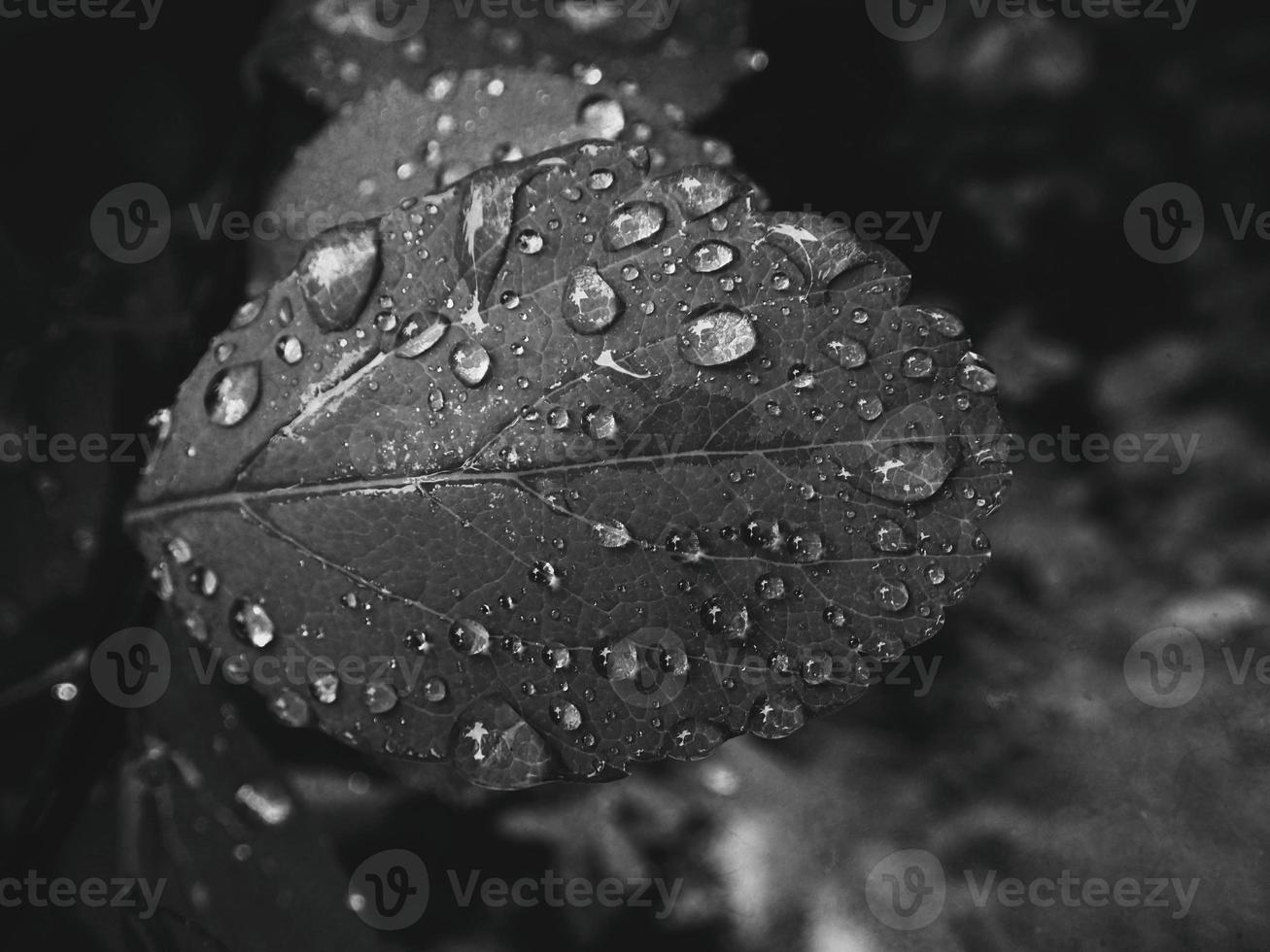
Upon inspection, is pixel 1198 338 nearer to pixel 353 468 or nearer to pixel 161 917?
pixel 353 468

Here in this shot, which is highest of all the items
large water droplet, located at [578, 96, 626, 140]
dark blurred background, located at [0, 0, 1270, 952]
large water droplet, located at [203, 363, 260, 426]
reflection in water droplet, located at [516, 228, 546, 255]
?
reflection in water droplet, located at [516, 228, 546, 255]

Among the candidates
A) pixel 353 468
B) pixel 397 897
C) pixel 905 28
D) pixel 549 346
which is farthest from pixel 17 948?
pixel 905 28

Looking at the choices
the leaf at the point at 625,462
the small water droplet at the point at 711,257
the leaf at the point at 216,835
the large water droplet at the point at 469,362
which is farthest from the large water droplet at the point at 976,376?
the leaf at the point at 216,835

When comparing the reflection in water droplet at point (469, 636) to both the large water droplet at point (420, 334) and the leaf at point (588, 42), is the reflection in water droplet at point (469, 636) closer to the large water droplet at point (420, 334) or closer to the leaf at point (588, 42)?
the large water droplet at point (420, 334)

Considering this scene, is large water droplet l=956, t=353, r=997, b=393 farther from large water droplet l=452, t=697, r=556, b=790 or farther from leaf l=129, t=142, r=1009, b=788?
large water droplet l=452, t=697, r=556, b=790

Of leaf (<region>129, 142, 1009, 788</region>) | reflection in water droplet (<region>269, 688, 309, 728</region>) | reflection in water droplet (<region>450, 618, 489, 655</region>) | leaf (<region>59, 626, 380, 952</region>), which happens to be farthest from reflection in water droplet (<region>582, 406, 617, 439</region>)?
leaf (<region>59, 626, 380, 952</region>)

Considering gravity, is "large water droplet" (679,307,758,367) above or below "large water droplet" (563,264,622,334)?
below

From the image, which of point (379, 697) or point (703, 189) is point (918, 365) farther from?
point (379, 697)
